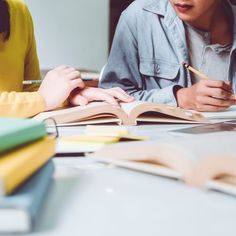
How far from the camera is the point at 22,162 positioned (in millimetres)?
359

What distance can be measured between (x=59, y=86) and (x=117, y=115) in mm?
246

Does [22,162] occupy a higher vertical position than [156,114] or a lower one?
higher

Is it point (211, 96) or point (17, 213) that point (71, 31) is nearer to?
point (211, 96)

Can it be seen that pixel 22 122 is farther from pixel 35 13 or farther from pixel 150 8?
pixel 35 13

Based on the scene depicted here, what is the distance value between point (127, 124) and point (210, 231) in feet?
1.97

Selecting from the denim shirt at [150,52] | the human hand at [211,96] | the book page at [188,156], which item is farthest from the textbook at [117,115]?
the denim shirt at [150,52]

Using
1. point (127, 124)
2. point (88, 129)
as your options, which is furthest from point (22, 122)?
point (127, 124)

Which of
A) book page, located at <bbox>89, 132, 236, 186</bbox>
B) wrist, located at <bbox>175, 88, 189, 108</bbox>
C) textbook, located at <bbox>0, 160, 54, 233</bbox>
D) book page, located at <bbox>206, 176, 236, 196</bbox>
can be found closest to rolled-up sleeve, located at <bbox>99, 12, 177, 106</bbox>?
wrist, located at <bbox>175, 88, 189, 108</bbox>

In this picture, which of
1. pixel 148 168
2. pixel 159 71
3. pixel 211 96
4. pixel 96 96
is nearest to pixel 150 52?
pixel 159 71

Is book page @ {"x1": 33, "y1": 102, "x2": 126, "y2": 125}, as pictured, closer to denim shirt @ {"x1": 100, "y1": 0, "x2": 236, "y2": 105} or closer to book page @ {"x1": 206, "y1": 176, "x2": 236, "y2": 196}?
book page @ {"x1": 206, "y1": 176, "x2": 236, "y2": 196}

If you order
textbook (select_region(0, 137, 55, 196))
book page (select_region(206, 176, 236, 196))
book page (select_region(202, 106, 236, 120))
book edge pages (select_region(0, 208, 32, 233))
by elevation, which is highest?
textbook (select_region(0, 137, 55, 196))

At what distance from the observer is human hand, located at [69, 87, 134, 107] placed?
1073mm

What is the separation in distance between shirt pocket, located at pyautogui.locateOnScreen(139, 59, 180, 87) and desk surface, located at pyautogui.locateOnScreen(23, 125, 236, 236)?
117 cm

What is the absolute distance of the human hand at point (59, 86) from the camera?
107 cm
